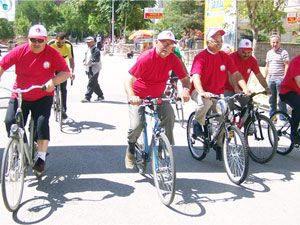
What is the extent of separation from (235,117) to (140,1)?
54.2 metres

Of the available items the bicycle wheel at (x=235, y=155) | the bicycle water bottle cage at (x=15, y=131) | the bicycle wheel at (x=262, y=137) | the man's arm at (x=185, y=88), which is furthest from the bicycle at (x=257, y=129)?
the bicycle water bottle cage at (x=15, y=131)

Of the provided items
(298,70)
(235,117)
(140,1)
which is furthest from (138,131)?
(140,1)

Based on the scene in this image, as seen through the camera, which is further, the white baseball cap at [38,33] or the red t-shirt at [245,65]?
the red t-shirt at [245,65]

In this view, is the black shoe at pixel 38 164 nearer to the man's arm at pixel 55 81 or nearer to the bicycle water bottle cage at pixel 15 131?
the bicycle water bottle cage at pixel 15 131

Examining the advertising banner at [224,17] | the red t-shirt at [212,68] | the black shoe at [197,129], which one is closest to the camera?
the red t-shirt at [212,68]

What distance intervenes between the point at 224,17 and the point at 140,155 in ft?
27.9

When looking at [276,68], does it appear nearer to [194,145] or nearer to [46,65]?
[194,145]

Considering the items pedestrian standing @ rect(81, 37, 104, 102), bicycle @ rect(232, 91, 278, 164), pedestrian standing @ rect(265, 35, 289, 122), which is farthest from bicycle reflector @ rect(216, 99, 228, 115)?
pedestrian standing @ rect(81, 37, 104, 102)

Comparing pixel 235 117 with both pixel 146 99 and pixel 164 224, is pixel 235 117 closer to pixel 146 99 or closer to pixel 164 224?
pixel 146 99

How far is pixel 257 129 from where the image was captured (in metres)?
7.00

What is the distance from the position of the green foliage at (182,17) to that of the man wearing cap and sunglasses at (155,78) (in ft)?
147

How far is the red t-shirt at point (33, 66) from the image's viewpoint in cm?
556

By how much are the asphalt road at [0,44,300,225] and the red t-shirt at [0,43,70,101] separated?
1176 mm

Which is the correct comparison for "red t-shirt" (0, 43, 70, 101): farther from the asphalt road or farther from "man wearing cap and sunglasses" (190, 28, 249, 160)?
"man wearing cap and sunglasses" (190, 28, 249, 160)
